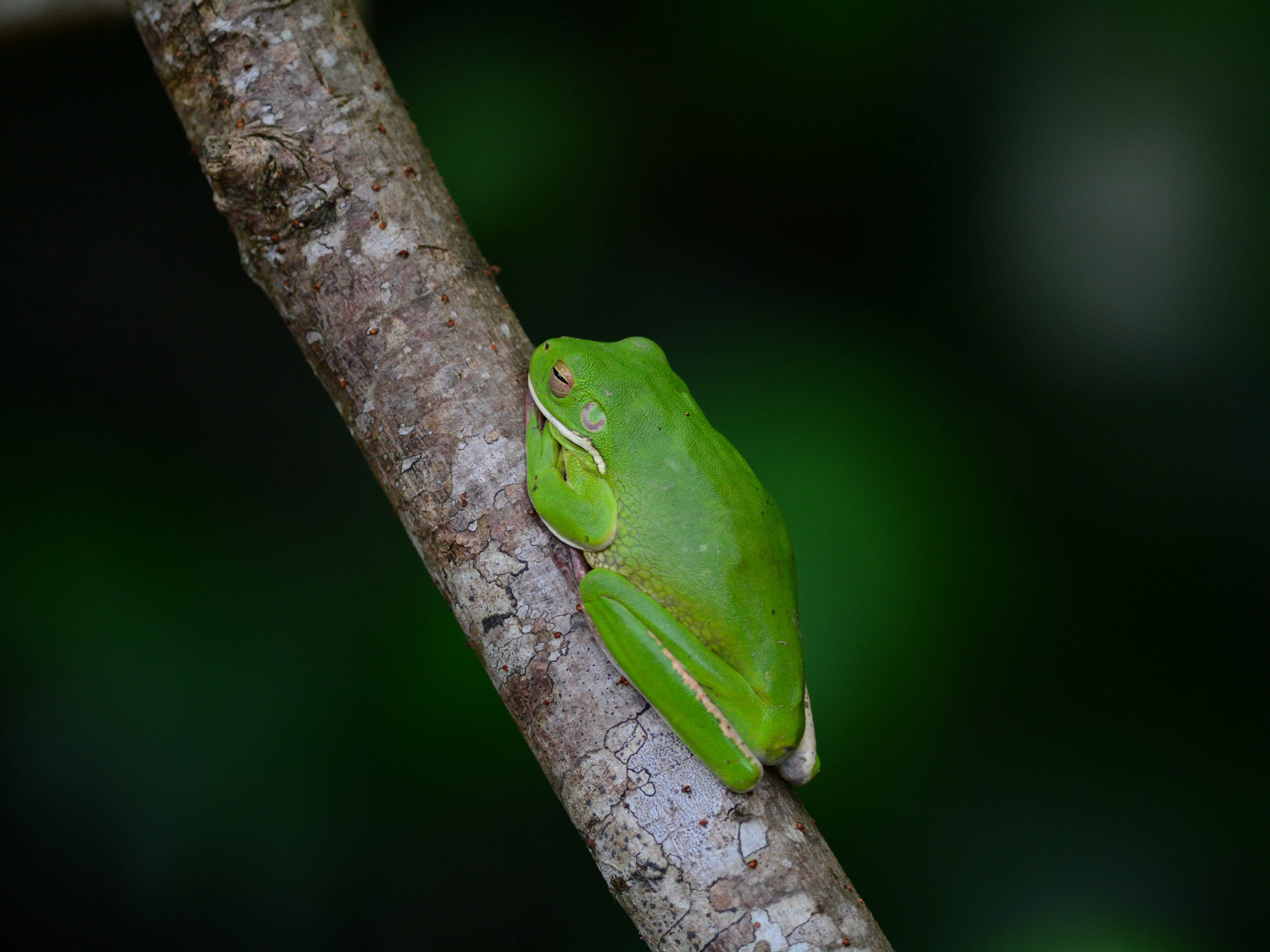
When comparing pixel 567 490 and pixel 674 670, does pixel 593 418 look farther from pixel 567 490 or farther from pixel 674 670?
pixel 674 670

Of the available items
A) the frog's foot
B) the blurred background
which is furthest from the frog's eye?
the blurred background

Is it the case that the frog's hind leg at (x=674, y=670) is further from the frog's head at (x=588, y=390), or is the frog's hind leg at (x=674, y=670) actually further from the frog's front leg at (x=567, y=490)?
the frog's head at (x=588, y=390)

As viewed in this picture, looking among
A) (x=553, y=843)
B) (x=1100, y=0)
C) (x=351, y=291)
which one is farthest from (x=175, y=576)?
(x=1100, y=0)

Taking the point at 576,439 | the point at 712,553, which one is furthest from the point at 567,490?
the point at 712,553

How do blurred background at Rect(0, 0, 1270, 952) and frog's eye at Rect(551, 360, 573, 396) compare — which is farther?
blurred background at Rect(0, 0, 1270, 952)

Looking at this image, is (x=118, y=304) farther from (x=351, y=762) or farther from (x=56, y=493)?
(x=351, y=762)

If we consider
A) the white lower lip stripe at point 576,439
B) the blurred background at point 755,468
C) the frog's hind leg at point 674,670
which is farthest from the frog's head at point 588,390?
the blurred background at point 755,468

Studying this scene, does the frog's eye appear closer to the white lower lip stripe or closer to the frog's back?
the white lower lip stripe
